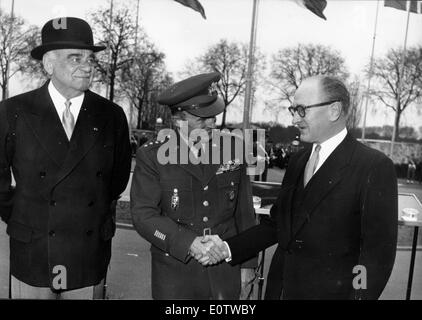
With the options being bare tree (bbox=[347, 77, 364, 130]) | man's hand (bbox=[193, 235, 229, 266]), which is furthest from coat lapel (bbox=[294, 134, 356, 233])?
bare tree (bbox=[347, 77, 364, 130])

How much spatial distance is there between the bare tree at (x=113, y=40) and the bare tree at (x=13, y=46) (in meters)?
0.38

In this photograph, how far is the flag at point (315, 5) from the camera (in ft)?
8.55

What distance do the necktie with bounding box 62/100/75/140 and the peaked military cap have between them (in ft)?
1.33

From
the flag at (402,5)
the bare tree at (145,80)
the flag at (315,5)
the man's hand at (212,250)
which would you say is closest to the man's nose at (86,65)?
the bare tree at (145,80)

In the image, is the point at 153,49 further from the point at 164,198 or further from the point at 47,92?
the point at 164,198

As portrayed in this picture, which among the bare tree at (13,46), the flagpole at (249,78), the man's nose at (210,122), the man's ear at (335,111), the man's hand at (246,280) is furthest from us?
the flagpole at (249,78)

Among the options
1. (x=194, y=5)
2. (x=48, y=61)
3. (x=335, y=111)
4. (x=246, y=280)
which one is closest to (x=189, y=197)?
(x=246, y=280)

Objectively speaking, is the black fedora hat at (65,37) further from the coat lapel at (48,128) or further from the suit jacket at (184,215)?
the suit jacket at (184,215)

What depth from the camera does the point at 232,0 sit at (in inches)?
105

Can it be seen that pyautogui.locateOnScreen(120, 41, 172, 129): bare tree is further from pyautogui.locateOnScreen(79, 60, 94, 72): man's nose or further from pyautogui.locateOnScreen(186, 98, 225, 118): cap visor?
pyautogui.locateOnScreen(186, 98, 225, 118): cap visor

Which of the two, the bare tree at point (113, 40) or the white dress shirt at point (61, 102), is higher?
the bare tree at point (113, 40)

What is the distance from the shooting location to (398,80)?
2850 millimetres

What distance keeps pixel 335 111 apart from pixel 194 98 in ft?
2.00
